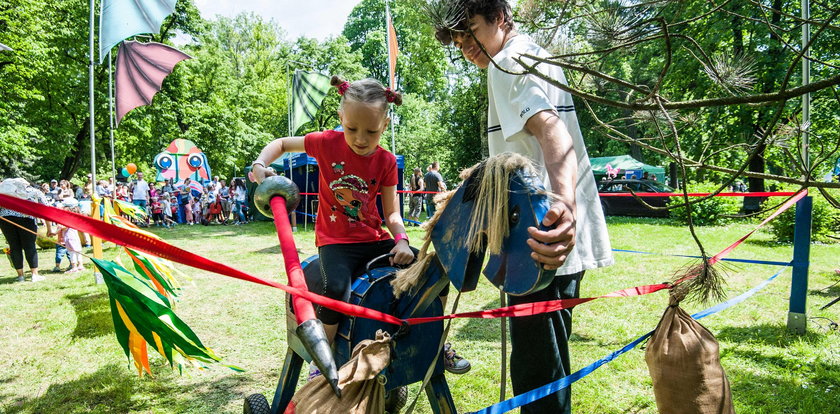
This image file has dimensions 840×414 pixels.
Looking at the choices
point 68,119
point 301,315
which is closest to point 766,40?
point 301,315

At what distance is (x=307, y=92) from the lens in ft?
40.1

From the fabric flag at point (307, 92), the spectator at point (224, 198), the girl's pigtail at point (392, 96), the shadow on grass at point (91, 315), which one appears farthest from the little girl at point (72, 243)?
the spectator at point (224, 198)

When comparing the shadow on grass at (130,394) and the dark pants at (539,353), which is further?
the shadow on grass at (130,394)

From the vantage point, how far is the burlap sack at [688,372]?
56.4 inches

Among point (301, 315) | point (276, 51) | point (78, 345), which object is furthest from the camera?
point (276, 51)

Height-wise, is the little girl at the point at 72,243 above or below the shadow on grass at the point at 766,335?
above

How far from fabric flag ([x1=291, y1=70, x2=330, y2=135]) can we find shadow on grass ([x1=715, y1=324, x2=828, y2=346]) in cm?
1036

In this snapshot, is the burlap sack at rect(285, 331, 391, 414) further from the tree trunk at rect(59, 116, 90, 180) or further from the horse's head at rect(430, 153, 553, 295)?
the tree trunk at rect(59, 116, 90, 180)

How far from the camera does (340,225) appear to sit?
231cm

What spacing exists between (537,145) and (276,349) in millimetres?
3472

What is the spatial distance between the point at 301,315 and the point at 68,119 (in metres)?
23.4

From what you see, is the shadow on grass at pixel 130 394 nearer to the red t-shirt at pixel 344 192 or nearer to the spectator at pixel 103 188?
the red t-shirt at pixel 344 192

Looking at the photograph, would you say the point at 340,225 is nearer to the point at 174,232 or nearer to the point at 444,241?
the point at 444,241

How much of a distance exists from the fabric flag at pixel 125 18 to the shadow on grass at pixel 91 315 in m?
3.11
